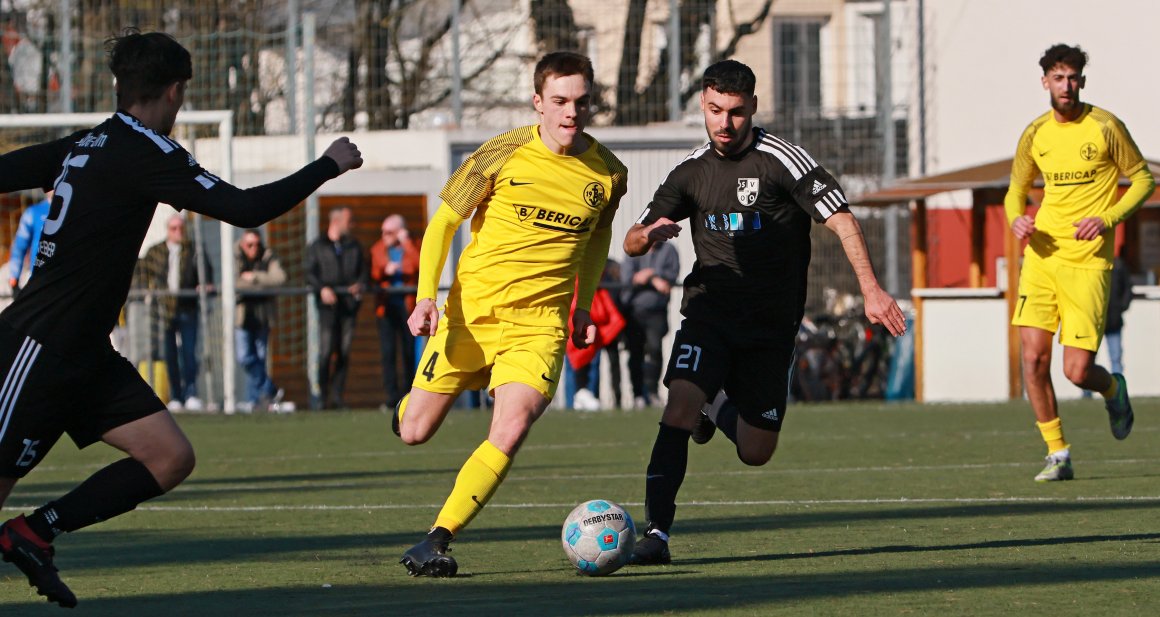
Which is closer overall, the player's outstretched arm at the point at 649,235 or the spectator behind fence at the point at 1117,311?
the player's outstretched arm at the point at 649,235

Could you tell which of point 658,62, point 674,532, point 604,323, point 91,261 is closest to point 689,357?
point 674,532

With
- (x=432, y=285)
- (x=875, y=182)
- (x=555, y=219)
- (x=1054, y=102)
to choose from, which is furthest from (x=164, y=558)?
(x=875, y=182)

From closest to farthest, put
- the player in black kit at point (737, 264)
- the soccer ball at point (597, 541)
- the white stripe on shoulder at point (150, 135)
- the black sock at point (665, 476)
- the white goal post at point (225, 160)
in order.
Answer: the white stripe on shoulder at point (150, 135) < the soccer ball at point (597, 541) < the black sock at point (665, 476) < the player in black kit at point (737, 264) < the white goal post at point (225, 160)

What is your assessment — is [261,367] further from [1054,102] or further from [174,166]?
[174,166]

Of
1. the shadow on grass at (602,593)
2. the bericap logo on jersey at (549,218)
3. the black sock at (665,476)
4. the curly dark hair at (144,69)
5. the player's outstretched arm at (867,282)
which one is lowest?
the shadow on grass at (602,593)

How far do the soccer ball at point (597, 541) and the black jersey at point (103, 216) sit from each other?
5.60 ft

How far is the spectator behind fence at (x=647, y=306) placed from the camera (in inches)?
785

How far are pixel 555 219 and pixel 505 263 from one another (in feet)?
0.85

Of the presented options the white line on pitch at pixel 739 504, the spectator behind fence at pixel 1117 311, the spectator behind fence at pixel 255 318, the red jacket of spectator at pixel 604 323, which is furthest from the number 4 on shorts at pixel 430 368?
the spectator behind fence at pixel 1117 311

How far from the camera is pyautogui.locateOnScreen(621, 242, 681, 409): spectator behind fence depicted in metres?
19.9

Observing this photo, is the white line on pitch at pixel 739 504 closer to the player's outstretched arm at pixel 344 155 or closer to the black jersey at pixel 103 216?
the player's outstretched arm at pixel 344 155

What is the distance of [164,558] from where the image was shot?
780 centimetres

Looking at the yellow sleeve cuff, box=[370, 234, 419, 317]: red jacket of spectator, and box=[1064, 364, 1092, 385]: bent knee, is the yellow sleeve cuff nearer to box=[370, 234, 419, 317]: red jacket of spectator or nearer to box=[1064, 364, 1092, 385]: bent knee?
box=[1064, 364, 1092, 385]: bent knee

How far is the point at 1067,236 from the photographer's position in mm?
10875
